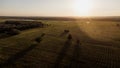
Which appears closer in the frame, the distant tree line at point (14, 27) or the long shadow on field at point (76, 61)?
the long shadow on field at point (76, 61)

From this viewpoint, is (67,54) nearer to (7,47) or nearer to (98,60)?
(98,60)

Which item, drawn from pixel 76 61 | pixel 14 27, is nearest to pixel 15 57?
pixel 76 61

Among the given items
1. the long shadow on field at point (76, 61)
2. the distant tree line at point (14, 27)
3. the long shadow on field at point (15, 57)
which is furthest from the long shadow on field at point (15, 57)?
the distant tree line at point (14, 27)

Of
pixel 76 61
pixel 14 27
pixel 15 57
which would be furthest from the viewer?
pixel 14 27

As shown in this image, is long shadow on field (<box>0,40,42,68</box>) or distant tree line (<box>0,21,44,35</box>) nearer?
long shadow on field (<box>0,40,42,68</box>)

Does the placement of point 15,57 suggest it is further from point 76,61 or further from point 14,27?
point 14,27

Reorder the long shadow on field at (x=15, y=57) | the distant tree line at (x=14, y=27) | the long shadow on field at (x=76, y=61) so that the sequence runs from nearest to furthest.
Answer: the long shadow on field at (x=76, y=61) < the long shadow on field at (x=15, y=57) < the distant tree line at (x=14, y=27)

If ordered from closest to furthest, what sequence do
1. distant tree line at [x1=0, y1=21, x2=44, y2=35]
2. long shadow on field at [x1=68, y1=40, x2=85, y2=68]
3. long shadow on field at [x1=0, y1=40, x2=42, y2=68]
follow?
long shadow on field at [x1=68, y1=40, x2=85, y2=68], long shadow on field at [x1=0, y1=40, x2=42, y2=68], distant tree line at [x1=0, y1=21, x2=44, y2=35]

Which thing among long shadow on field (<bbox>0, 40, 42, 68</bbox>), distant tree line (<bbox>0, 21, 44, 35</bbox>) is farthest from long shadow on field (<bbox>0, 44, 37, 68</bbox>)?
distant tree line (<bbox>0, 21, 44, 35</bbox>)

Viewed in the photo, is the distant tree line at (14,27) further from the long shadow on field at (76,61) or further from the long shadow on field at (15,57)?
the long shadow on field at (76,61)

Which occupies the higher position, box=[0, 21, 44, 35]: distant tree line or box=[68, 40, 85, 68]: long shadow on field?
box=[0, 21, 44, 35]: distant tree line

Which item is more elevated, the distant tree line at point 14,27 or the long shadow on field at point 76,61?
the distant tree line at point 14,27

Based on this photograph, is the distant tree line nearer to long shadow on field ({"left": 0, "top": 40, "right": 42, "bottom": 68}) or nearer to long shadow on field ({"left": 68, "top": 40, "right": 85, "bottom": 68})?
long shadow on field ({"left": 0, "top": 40, "right": 42, "bottom": 68})
